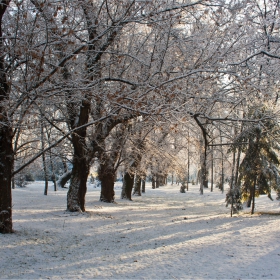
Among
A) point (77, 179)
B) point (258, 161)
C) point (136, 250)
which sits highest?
point (258, 161)

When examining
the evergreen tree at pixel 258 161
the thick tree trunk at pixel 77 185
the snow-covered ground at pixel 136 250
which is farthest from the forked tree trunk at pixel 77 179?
the evergreen tree at pixel 258 161

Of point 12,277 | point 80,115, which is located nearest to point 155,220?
point 80,115

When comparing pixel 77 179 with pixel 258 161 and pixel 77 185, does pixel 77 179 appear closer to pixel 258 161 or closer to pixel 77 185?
pixel 77 185

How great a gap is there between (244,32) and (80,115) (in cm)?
644

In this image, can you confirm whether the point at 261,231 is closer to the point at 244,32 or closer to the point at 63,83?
the point at 244,32

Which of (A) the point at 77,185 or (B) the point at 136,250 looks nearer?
(B) the point at 136,250

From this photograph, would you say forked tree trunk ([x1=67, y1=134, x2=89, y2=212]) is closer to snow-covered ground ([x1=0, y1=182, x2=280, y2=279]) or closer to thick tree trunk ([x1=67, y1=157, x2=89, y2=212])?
thick tree trunk ([x1=67, y1=157, x2=89, y2=212])

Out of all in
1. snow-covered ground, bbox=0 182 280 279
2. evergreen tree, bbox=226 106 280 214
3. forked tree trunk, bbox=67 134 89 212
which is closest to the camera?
snow-covered ground, bbox=0 182 280 279

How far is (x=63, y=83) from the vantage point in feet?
19.2

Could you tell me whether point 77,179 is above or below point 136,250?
above

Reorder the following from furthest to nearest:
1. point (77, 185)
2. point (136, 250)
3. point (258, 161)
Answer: point (258, 161) → point (77, 185) → point (136, 250)

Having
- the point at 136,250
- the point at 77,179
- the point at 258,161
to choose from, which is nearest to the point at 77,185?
the point at 77,179

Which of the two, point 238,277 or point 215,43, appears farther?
point 215,43

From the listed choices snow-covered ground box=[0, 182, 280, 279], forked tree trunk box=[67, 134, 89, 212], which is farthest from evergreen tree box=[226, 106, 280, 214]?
forked tree trunk box=[67, 134, 89, 212]
